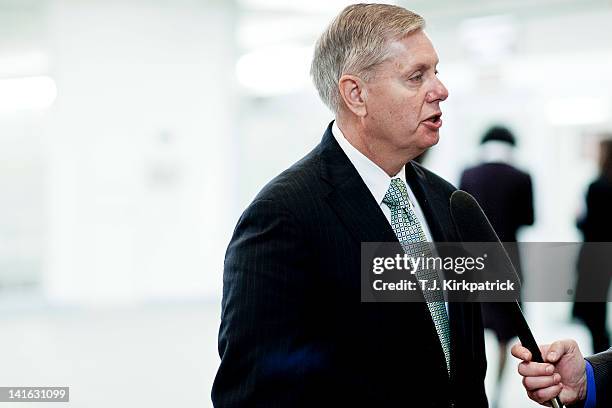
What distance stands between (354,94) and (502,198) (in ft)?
8.92

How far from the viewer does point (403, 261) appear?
57.1 inches

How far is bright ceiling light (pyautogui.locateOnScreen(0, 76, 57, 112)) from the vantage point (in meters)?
8.45

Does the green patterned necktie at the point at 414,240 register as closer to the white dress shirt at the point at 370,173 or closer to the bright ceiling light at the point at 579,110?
the white dress shirt at the point at 370,173

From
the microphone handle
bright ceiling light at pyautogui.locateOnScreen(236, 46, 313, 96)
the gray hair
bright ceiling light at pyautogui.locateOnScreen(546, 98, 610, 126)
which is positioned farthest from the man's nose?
bright ceiling light at pyautogui.locateOnScreen(236, 46, 313, 96)

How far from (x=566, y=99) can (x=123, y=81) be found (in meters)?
4.62

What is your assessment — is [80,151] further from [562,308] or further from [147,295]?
[562,308]

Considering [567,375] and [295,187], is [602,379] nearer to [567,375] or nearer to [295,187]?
[567,375]

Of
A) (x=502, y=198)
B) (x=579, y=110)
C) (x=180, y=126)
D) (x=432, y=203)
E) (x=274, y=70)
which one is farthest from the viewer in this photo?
(x=274, y=70)

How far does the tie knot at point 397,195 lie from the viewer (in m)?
1.54

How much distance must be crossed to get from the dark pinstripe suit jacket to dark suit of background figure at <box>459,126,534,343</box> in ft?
9.00

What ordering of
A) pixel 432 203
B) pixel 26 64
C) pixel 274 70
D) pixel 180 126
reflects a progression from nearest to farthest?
1. pixel 432 203
2. pixel 180 126
3. pixel 26 64
4. pixel 274 70

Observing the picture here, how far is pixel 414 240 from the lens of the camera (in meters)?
1.52

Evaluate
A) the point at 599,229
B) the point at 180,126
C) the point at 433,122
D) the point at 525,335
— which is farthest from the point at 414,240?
the point at 180,126

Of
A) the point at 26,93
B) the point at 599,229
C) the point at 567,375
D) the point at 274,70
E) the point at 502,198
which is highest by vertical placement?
the point at 274,70
